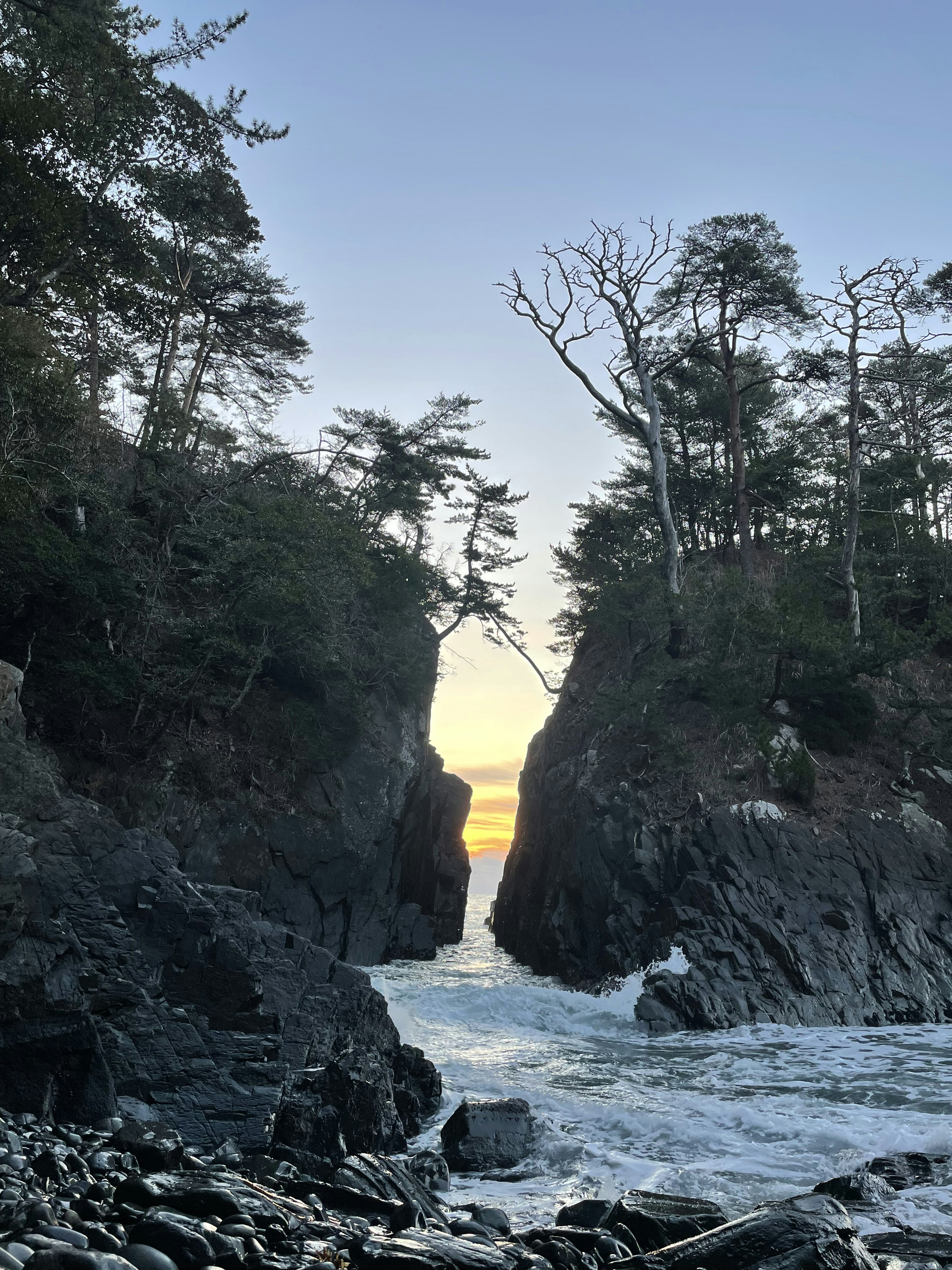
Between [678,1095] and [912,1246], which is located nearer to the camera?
[912,1246]

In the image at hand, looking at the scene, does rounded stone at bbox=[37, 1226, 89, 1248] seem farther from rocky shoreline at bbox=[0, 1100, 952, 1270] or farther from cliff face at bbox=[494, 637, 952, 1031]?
cliff face at bbox=[494, 637, 952, 1031]

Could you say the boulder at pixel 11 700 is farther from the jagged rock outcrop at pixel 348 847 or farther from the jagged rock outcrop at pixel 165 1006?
the jagged rock outcrop at pixel 348 847

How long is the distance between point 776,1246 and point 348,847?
1799cm

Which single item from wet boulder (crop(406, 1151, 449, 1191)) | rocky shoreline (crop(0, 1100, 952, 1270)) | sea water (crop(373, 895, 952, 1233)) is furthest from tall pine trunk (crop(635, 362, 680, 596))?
rocky shoreline (crop(0, 1100, 952, 1270))

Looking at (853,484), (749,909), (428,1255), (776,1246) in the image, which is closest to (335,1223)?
(428,1255)

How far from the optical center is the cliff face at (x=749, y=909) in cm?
1628

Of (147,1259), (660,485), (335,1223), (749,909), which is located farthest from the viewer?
(660,485)

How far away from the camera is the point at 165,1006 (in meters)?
8.69

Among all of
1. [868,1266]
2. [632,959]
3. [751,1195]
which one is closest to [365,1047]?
[751,1195]

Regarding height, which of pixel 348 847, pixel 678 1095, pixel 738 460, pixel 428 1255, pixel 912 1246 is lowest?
pixel 678 1095

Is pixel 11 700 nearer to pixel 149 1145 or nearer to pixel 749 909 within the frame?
pixel 149 1145

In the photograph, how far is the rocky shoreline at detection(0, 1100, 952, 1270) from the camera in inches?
167

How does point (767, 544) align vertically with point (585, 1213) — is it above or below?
above

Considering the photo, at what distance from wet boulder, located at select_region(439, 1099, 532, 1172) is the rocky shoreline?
1304 millimetres
